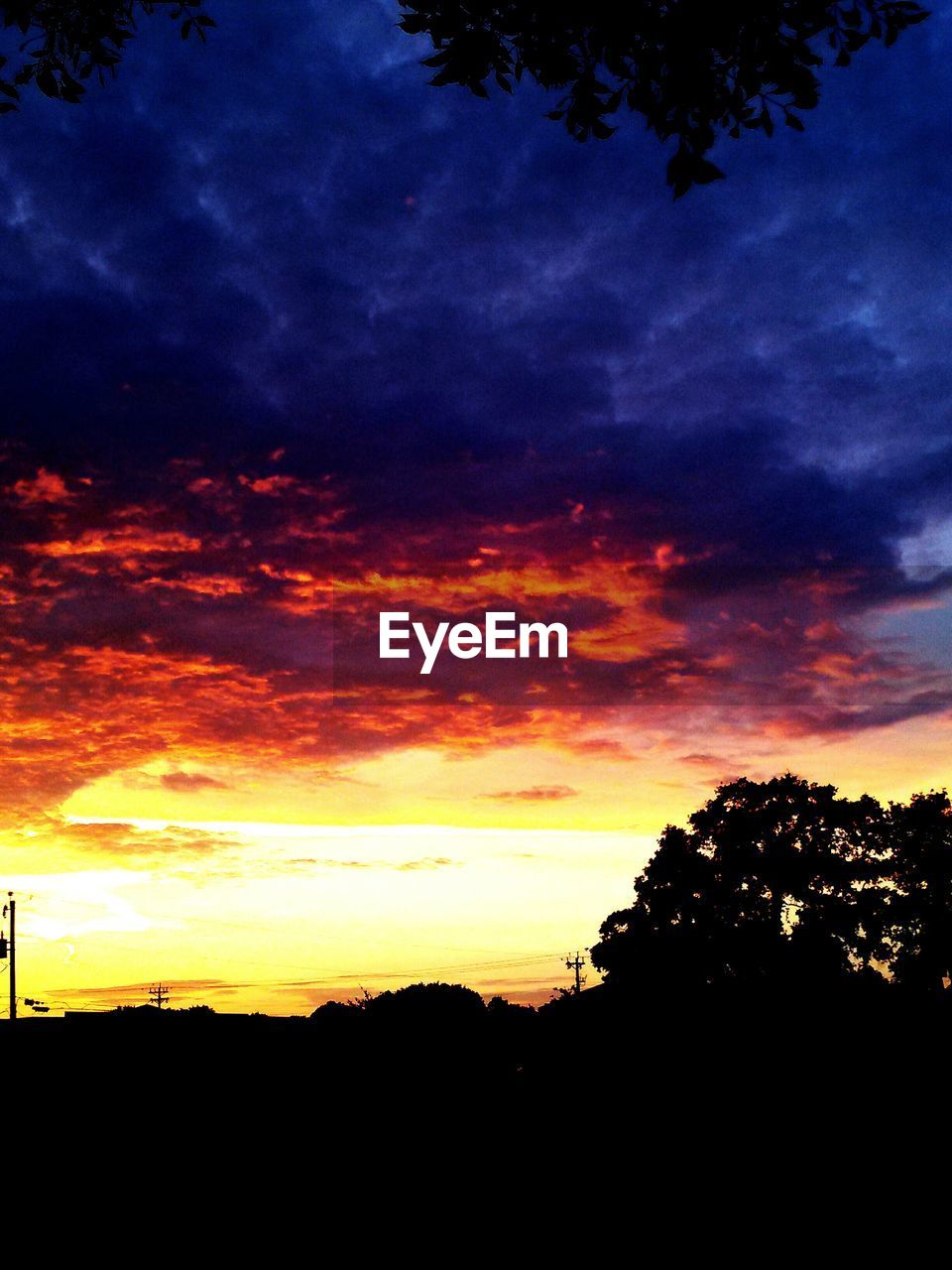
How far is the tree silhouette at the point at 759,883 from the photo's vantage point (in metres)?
45.7

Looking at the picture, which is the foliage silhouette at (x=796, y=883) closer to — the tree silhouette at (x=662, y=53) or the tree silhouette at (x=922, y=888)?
the tree silhouette at (x=922, y=888)

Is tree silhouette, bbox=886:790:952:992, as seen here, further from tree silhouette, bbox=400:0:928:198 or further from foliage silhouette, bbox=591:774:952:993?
tree silhouette, bbox=400:0:928:198

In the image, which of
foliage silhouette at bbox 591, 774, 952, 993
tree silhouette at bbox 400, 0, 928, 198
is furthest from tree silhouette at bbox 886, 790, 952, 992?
tree silhouette at bbox 400, 0, 928, 198

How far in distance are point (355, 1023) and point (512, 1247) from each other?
2690 centimetres

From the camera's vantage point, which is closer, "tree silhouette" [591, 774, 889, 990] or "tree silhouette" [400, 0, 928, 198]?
"tree silhouette" [400, 0, 928, 198]

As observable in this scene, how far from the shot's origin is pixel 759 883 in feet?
155

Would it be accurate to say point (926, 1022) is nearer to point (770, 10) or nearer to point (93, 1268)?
point (93, 1268)

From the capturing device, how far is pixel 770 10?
6488mm

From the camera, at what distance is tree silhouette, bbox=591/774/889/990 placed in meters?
45.7

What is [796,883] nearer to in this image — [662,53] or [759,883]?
[759,883]

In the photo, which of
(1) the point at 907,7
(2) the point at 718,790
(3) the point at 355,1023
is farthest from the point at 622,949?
(1) the point at 907,7

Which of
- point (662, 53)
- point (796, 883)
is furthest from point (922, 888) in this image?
point (662, 53)

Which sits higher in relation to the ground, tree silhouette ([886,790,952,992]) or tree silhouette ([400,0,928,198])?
tree silhouette ([400,0,928,198])

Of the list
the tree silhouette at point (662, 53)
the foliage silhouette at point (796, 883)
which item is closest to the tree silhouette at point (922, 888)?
the foliage silhouette at point (796, 883)
